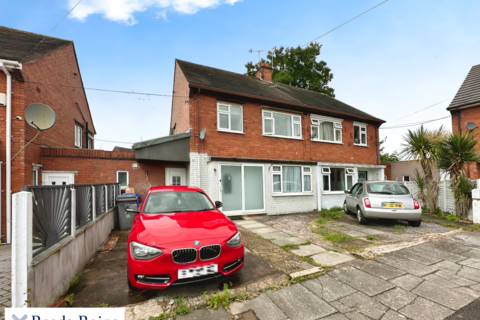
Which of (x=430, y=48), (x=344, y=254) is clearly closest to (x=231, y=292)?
(x=344, y=254)

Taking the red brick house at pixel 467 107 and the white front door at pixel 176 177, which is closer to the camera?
the white front door at pixel 176 177

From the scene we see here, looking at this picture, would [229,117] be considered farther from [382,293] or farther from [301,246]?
[382,293]

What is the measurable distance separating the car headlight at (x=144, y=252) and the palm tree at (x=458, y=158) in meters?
10.4

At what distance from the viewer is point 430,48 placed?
9062 millimetres

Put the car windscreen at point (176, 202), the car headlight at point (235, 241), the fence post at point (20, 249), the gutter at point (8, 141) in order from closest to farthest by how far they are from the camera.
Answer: the fence post at point (20, 249)
the car headlight at point (235, 241)
the car windscreen at point (176, 202)
the gutter at point (8, 141)

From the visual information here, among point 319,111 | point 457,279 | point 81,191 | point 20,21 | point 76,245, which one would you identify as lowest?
point 457,279

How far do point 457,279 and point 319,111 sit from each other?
9.41 m

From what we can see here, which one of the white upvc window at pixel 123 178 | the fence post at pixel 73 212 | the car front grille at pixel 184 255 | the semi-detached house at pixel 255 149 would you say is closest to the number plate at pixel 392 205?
the semi-detached house at pixel 255 149

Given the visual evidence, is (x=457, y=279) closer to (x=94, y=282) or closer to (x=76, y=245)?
(x=94, y=282)

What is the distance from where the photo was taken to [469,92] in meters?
12.0

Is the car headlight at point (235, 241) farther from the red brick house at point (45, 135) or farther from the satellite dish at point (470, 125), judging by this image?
the satellite dish at point (470, 125)

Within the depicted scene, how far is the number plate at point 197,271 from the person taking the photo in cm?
281

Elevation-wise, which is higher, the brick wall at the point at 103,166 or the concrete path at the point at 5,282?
the brick wall at the point at 103,166

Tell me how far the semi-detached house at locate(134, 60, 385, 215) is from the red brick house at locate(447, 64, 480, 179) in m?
4.83
